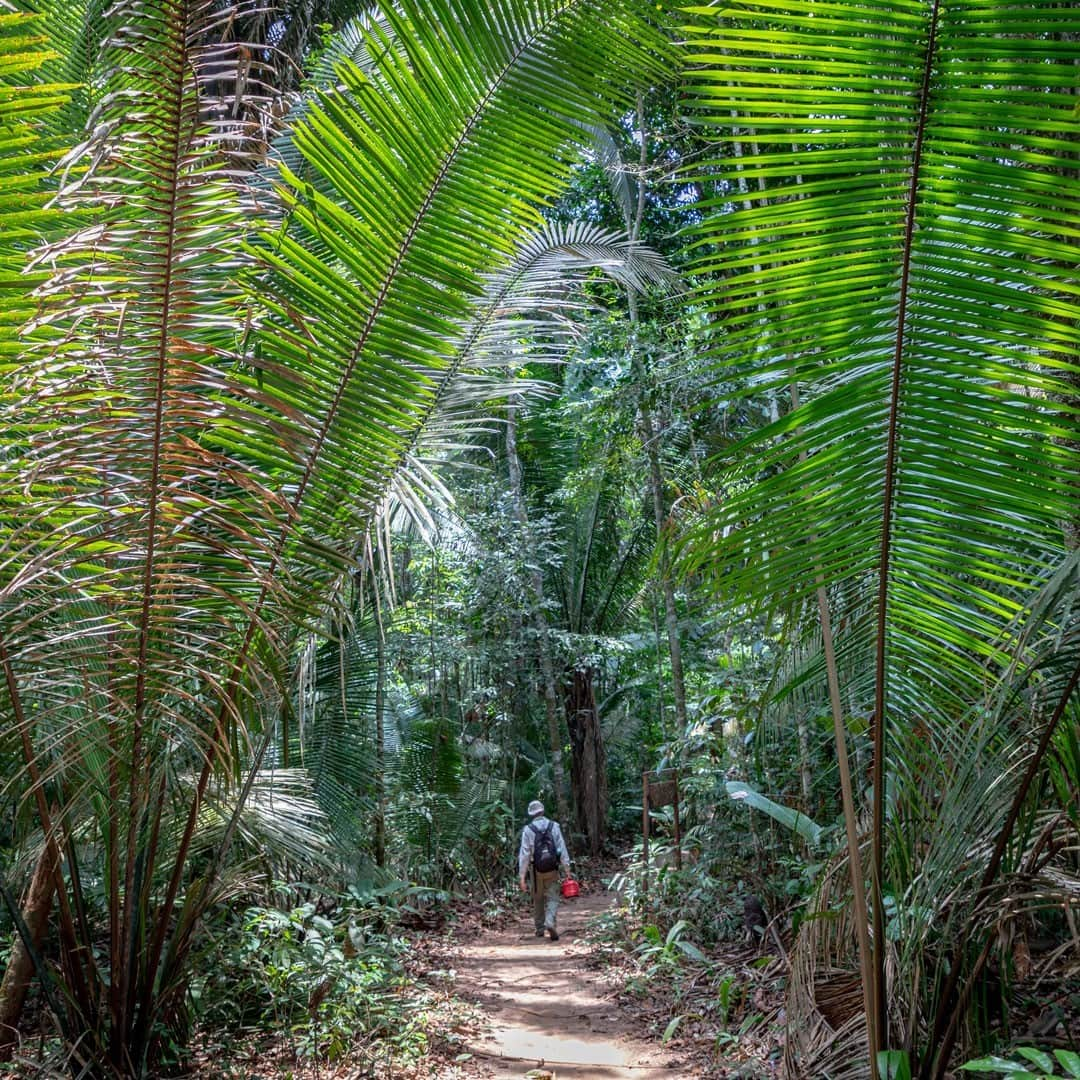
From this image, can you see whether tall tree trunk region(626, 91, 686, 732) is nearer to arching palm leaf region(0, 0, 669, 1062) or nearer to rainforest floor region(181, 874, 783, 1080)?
rainforest floor region(181, 874, 783, 1080)

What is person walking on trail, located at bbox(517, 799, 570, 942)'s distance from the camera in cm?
1003

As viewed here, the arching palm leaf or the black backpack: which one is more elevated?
the arching palm leaf

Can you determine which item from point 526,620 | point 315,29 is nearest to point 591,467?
point 526,620

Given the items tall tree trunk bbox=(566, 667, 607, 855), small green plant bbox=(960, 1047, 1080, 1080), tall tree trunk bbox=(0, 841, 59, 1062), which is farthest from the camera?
tall tree trunk bbox=(566, 667, 607, 855)

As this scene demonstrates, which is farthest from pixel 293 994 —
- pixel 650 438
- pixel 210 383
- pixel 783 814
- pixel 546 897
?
pixel 650 438

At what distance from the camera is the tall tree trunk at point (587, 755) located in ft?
54.6

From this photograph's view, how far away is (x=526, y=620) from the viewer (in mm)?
15172

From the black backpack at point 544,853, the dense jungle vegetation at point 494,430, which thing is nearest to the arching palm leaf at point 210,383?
the dense jungle vegetation at point 494,430

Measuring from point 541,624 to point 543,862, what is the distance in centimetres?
496

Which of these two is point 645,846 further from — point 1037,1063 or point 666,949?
point 1037,1063

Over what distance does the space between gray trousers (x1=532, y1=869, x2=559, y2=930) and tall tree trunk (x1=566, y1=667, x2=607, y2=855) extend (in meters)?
6.21

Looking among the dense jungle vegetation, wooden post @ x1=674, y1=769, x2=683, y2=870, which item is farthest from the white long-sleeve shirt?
the dense jungle vegetation

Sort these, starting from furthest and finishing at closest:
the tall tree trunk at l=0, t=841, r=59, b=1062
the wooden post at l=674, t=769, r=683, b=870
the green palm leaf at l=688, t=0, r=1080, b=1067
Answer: the wooden post at l=674, t=769, r=683, b=870, the tall tree trunk at l=0, t=841, r=59, b=1062, the green palm leaf at l=688, t=0, r=1080, b=1067

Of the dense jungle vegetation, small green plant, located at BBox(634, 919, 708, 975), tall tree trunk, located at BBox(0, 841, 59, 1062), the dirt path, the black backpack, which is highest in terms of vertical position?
the dense jungle vegetation
